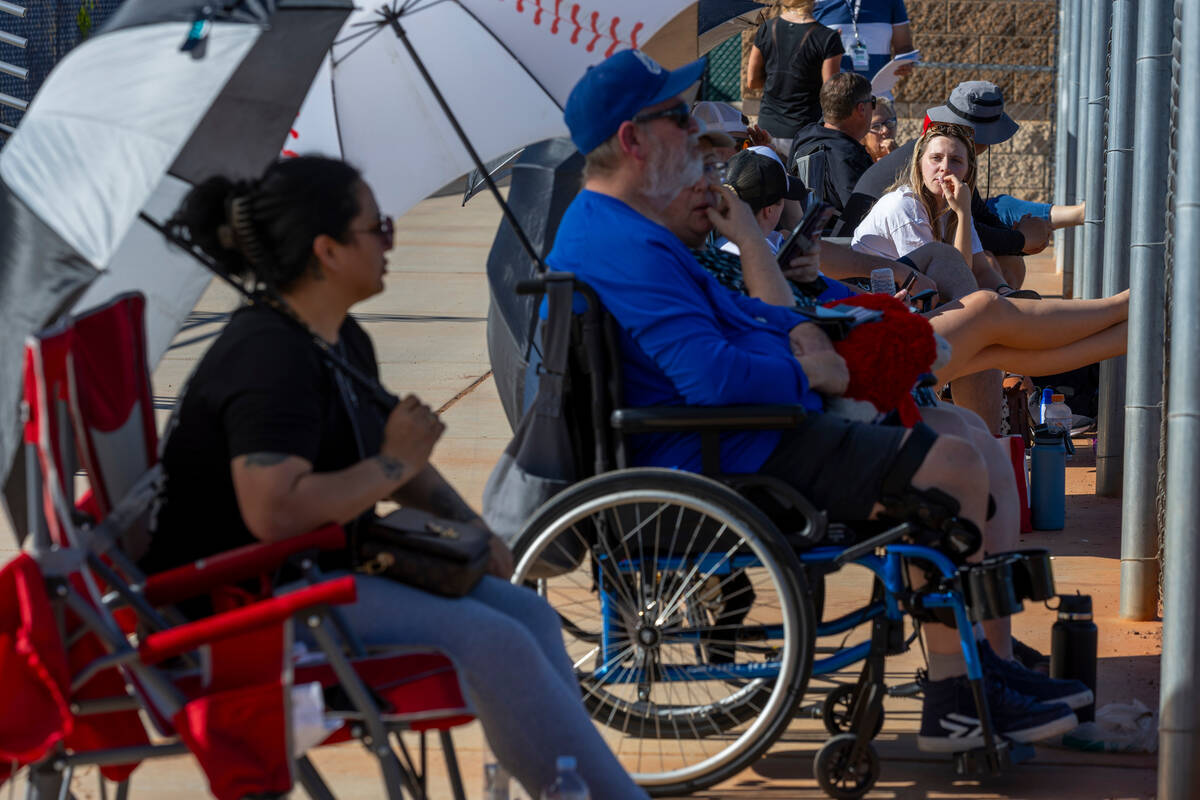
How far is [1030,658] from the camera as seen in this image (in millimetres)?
3982

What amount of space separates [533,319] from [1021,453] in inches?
73.8

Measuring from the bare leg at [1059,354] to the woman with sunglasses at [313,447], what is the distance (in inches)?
122

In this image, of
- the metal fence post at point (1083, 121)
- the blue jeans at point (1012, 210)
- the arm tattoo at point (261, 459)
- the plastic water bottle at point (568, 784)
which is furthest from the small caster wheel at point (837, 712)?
the metal fence post at point (1083, 121)

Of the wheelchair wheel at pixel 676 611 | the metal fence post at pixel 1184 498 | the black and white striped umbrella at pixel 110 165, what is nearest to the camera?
the black and white striped umbrella at pixel 110 165

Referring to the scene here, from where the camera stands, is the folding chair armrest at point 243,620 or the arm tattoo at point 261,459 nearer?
the folding chair armrest at point 243,620

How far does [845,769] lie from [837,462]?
643 millimetres

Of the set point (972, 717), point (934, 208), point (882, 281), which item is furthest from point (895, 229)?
point (972, 717)

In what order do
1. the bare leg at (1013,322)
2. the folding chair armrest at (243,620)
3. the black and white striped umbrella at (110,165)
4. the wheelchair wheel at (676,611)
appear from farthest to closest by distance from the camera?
the bare leg at (1013,322), the wheelchair wheel at (676,611), the black and white striped umbrella at (110,165), the folding chair armrest at (243,620)

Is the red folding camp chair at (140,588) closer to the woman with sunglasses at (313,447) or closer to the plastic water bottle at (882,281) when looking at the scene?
the woman with sunglasses at (313,447)

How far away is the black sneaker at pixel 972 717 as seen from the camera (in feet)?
11.0

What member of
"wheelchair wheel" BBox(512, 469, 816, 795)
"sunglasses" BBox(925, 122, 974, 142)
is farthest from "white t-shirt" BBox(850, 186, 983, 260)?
"wheelchair wheel" BBox(512, 469, 816, 795)

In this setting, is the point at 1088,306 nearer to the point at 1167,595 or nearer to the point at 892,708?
the point at 892,708

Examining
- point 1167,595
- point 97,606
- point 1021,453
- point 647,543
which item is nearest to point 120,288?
point 97,606

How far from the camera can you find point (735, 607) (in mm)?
3795
